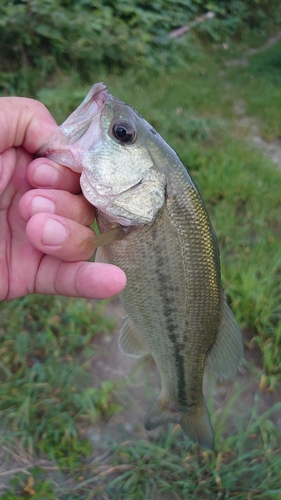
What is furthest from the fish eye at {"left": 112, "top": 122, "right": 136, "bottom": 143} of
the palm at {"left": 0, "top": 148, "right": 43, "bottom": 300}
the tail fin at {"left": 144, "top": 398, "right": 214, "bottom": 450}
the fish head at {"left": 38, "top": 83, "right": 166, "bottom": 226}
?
the tail fin at {"left": 144, "top": 398, "right": 214, "bottom": 450}

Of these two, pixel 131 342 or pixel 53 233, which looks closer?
pixel 53 233

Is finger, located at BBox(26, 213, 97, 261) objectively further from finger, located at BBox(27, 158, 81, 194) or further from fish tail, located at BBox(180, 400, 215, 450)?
fish tail, located at BBox(180, 400, 215, 450)

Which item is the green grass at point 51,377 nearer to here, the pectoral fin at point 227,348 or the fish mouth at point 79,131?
the pectoral fin at point 227,348

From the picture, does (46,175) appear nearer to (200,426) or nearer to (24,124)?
(24,124)

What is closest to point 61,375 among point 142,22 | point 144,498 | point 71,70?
point 144,498

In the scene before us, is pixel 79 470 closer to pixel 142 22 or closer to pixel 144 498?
pixel 144 498

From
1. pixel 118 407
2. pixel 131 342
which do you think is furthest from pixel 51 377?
pixel 131 342

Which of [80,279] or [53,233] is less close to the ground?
[53,233]
